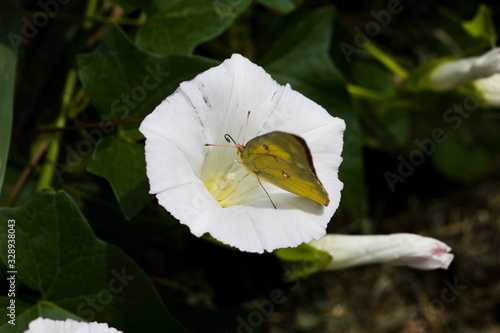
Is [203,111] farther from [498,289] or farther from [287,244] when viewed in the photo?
[498,289]

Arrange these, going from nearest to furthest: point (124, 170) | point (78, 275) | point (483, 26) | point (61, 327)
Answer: point (61, 327)
point (78, 275)
point (124, 170)
point (483, 26)

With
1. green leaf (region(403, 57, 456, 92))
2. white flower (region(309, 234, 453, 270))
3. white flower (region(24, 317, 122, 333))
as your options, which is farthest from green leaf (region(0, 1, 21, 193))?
green leaf (region(403, 57, 456, 92))

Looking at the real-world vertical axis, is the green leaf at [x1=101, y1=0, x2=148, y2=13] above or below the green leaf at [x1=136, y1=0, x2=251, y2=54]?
above

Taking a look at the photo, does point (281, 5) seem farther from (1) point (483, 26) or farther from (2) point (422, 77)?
(1) point (483, 26)

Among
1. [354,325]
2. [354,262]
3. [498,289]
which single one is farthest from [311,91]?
[498,289]

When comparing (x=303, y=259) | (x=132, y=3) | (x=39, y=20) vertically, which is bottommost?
(x=303, y=259)

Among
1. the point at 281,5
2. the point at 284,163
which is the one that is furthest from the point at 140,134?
the point at 281,5

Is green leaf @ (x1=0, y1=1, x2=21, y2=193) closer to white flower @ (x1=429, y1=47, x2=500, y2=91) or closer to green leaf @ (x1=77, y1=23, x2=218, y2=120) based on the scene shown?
green leaf @ (x1=77, y1=23, x2=218, y2=120)

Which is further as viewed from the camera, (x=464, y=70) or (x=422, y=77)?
(x=422, y=77)
